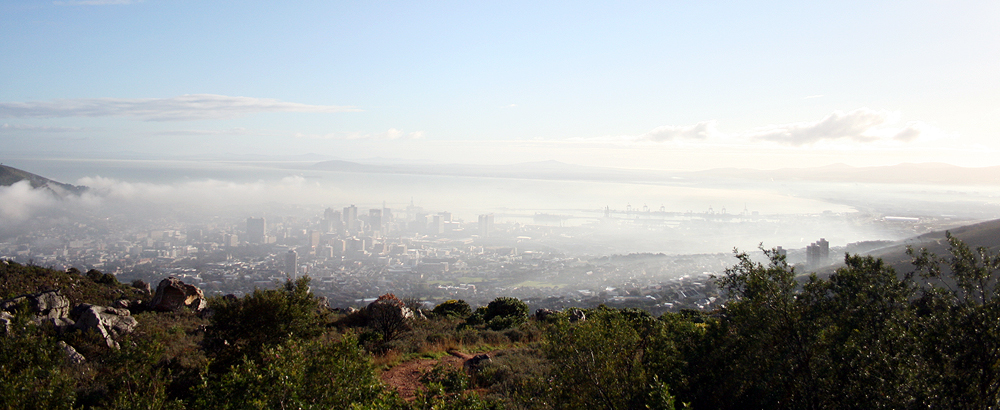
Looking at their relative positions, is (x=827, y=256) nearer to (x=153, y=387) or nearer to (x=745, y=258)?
(x=745, y=258)

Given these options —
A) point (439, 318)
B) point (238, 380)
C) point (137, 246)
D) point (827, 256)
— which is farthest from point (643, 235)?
point (238, 380)

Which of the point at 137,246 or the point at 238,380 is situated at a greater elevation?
the point at 238,380

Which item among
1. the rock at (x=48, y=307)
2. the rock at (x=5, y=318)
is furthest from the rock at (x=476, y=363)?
the rock at (x=48, y=307)

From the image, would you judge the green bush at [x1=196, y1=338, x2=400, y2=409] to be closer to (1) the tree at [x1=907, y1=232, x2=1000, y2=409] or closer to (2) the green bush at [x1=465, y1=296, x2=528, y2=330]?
(1) the tree at [x1=907, y1=232, x2=1000, y2=409]

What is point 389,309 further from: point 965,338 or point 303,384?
point 965,338

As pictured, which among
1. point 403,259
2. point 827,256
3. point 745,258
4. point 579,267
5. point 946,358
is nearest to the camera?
point 946,358

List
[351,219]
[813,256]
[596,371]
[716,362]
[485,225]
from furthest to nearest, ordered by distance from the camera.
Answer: [485,225], [351,219], [813,256], [716,362], [596,371]

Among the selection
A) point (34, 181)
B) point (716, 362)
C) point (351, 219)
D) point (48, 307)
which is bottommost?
point (351, 219)

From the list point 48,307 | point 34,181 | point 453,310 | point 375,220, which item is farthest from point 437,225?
point 48,307
